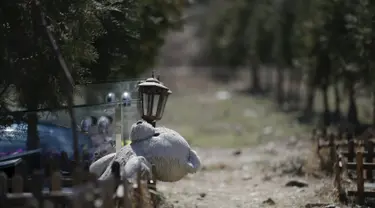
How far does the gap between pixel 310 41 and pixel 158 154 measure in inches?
778

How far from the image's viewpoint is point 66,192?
8.41 meters

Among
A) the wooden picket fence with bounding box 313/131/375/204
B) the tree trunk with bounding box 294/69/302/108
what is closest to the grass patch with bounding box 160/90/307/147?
the tree trunk with bounding box 294/69/302/108

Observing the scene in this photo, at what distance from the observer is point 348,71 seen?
24891 mm

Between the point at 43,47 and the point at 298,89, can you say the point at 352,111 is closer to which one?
the point at 43,47

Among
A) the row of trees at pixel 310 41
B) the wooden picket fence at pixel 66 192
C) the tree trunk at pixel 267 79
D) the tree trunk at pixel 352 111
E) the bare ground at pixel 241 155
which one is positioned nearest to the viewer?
the wooden picket fence at pixel 66 192

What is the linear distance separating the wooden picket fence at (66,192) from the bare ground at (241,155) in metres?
4.63

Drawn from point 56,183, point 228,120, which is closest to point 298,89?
point 228,120

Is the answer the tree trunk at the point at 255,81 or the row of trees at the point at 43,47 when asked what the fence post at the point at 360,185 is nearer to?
the row of trees at the point at 43,47

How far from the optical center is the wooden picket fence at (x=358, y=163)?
497 inches

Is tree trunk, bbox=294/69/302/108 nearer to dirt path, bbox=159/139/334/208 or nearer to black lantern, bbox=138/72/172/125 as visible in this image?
dirt path, bbox=159/139/334/208

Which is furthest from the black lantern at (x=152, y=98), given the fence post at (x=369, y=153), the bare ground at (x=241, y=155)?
the fence post at (x=369, y=153)

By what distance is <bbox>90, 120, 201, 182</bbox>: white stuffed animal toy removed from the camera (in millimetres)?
10852

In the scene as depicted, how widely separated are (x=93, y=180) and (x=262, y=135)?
24.1m

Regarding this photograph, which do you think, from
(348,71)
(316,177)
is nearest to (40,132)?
(316,177)
